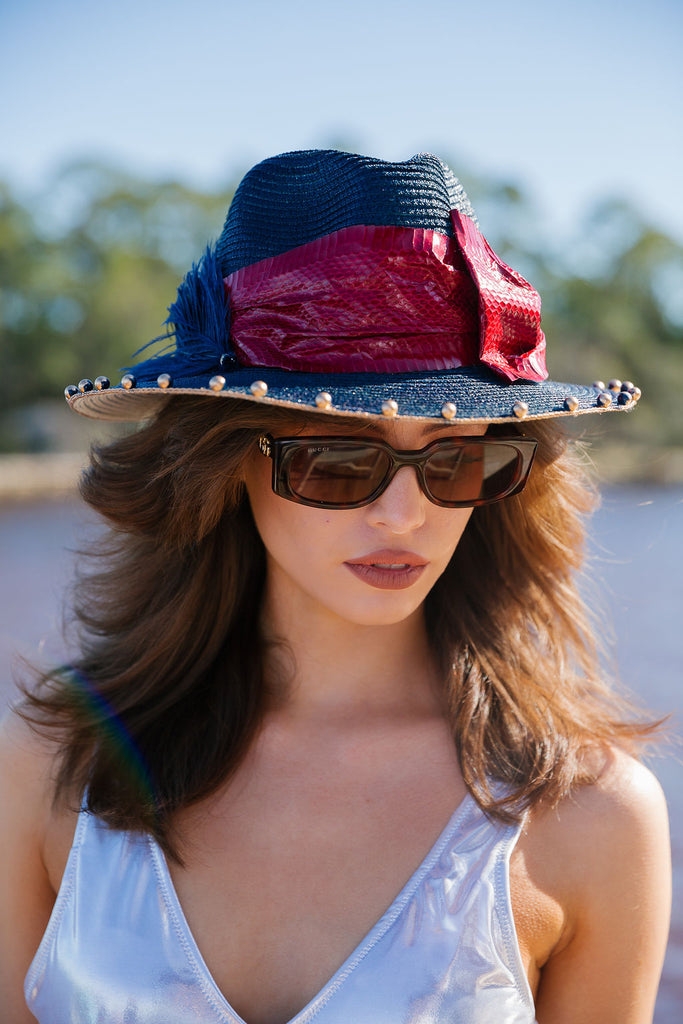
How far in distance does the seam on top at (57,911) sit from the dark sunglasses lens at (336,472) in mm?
761

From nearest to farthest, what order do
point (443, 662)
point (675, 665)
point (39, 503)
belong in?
point (443, 662)
point (675, 665)
point (39, 503)

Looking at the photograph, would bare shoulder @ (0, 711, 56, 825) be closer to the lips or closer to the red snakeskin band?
the lips

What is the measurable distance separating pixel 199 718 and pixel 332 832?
14.1 inches

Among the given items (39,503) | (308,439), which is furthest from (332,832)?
(39,503)

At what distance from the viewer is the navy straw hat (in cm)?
148

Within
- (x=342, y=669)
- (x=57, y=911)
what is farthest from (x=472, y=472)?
(x=57, y=911)

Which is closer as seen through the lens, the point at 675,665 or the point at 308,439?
the point at 308,439

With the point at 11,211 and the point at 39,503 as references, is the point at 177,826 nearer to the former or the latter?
the point at 39,503

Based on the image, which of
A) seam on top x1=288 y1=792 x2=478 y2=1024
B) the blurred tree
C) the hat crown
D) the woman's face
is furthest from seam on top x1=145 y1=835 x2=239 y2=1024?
the blurred tree

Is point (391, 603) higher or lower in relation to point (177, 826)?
higher

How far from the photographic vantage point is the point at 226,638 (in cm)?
196

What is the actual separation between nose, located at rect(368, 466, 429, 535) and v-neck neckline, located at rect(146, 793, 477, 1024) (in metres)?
0.54

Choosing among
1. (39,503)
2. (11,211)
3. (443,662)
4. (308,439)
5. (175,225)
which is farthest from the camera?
(175,225)

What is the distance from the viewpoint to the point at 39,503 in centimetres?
1880
